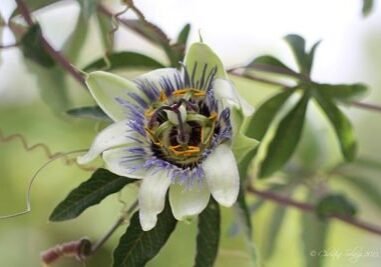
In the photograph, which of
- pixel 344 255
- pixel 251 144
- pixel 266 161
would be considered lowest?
pixel 344 255

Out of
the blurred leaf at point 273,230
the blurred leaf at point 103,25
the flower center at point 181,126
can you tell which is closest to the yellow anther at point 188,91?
the flower center at point 181,126

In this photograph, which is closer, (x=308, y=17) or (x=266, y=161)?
(x=266, y=161)

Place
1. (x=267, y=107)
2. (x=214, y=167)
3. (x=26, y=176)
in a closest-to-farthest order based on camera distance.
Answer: (x=214, y=167) → (x=267, y=107) → (x=26, y=176)

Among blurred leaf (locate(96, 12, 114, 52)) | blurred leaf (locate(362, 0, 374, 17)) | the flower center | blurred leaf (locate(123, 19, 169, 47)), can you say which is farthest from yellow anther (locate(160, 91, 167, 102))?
blurred leaf (locate(362, 0, 374, 17))

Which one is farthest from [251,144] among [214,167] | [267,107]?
[267,107]

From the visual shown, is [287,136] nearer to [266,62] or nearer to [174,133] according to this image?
[266,62]

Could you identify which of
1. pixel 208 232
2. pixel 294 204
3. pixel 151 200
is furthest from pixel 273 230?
pixel 151 200

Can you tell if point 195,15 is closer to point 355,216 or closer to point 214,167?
point 355,216
